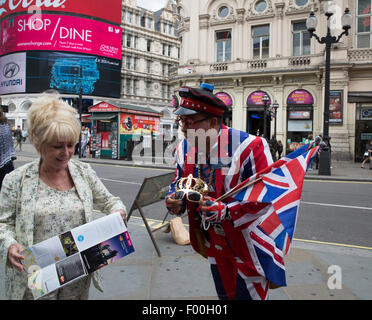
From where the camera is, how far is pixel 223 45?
27.8 metres

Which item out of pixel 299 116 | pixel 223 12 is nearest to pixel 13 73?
pixel 223 12

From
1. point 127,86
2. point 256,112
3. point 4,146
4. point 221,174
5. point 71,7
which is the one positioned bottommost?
point 221,174

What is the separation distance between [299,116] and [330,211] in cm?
1859

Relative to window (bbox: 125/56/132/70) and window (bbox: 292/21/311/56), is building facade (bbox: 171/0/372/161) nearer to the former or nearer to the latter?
window (bbox: 292/21/311/56)

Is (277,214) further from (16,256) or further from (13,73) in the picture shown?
(13,73)

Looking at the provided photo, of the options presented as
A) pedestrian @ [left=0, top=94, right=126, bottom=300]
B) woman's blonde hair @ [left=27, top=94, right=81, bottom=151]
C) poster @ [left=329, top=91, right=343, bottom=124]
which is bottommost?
pedestrian @ [left=0, top=94, right=126, bottom=300]

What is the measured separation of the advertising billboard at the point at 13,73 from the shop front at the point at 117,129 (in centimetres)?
3130

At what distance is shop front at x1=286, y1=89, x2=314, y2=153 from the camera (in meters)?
24.5

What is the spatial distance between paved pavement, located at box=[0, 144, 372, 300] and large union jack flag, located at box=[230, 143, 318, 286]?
1.34 meters

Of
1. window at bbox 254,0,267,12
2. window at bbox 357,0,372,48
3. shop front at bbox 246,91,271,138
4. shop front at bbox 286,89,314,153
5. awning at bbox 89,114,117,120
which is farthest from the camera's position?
window at bbox 254,0,267,12

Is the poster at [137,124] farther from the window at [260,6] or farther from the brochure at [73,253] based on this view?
the brochure at [73,253]

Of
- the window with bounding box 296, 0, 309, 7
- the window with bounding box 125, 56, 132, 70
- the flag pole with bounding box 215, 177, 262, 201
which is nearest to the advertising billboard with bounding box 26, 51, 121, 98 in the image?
the window with bounding box 125, 56, 132, 70
